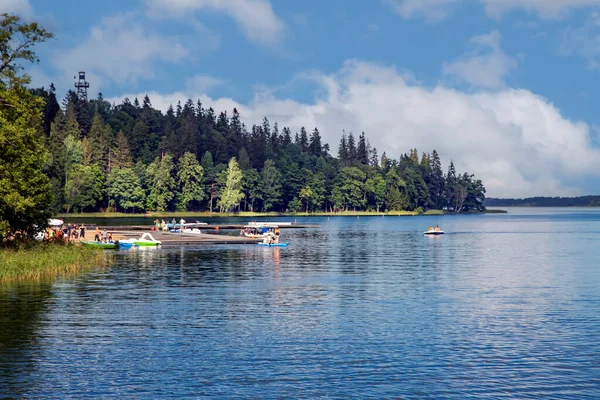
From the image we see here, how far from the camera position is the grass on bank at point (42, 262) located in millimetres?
54344

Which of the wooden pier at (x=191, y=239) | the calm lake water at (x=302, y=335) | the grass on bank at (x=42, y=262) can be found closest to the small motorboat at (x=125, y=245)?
the wooden pier at (x=191, y=239)

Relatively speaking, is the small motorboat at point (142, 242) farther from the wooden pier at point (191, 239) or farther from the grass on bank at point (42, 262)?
the grass on bank at point (42, 262)

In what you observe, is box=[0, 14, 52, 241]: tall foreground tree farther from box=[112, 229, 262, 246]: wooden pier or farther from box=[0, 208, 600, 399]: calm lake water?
box=[112, 229, 262, 246]: wooden pier

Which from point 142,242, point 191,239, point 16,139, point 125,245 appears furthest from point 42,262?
point 191,239

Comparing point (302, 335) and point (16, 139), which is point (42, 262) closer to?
point (16, 139)

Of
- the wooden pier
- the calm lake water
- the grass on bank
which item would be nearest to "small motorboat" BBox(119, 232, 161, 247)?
the wooden pier

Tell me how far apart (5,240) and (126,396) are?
42449 millimetres

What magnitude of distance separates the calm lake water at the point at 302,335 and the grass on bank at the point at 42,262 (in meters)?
2.80

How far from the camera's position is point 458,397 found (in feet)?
77.7

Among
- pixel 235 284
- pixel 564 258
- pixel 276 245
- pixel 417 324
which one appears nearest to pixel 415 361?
pixel 417 324

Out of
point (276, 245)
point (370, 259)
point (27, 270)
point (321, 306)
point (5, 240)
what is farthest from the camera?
point (276, 245)

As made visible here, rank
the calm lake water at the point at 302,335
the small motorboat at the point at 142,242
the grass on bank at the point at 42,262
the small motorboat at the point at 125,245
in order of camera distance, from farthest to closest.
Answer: the small motorboat at the point at 142,242
the small motorboat at the point at 125,245
the grass on bank at the point at 42,262
the calm lake water at the point at 302,335

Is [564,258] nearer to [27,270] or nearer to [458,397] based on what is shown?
[27,270]

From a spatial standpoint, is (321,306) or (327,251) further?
(327,251)
